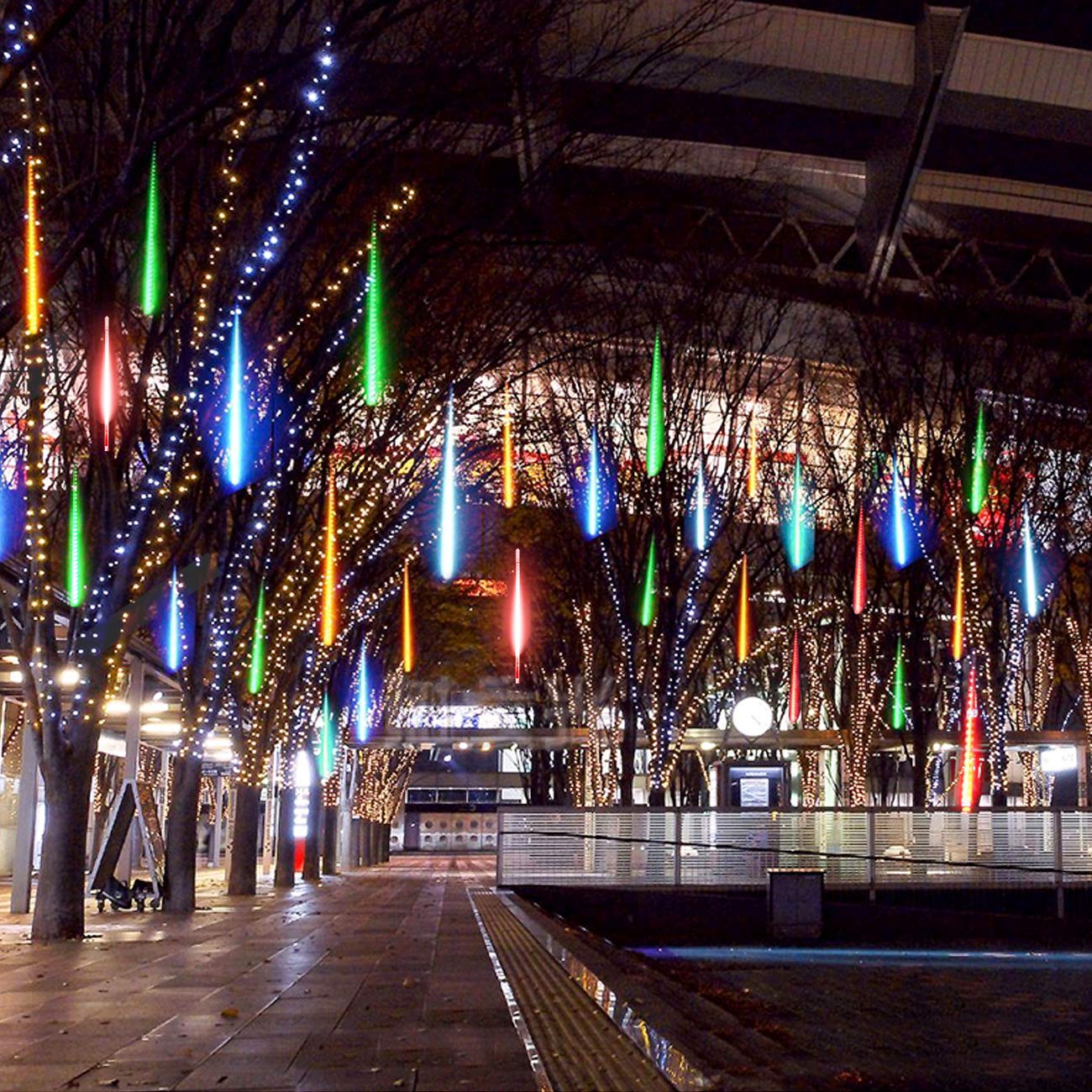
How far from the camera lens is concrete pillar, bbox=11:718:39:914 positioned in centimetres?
2183

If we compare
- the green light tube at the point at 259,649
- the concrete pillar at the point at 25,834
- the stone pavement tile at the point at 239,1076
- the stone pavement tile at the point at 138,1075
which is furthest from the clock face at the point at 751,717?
the stone pavement tile at the point at 138,1075

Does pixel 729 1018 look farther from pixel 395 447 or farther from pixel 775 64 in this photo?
pixel 775 64

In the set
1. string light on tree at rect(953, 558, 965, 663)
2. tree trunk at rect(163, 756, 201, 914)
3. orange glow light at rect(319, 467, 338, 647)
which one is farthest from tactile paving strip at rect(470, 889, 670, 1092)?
string light on tree at rect(953, 558, 965, 663)

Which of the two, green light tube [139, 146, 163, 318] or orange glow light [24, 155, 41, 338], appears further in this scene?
green light tube [139, 146, 163, 318]

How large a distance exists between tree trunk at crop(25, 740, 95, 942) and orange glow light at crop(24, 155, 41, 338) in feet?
17.8

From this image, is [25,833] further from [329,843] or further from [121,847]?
[329,843]

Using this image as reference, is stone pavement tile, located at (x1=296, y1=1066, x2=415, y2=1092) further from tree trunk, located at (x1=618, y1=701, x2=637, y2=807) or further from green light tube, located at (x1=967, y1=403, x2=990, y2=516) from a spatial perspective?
tree trunk, located at (x1=618, y1=701, x2=637, y2=807)

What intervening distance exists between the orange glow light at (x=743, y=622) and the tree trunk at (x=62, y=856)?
1541 centimetres

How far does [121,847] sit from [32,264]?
11810 mm

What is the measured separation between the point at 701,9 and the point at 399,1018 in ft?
28.9

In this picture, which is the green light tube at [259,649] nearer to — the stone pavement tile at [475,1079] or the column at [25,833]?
the column at [25,833]

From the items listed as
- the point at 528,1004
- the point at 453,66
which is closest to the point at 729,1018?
the point at 528,1004

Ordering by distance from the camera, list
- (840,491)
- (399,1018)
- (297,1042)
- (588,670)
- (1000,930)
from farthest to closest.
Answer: (588,670) < (840,491) < (1000,930) < (399,1018) < (297,1042)

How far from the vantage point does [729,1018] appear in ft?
29.7
